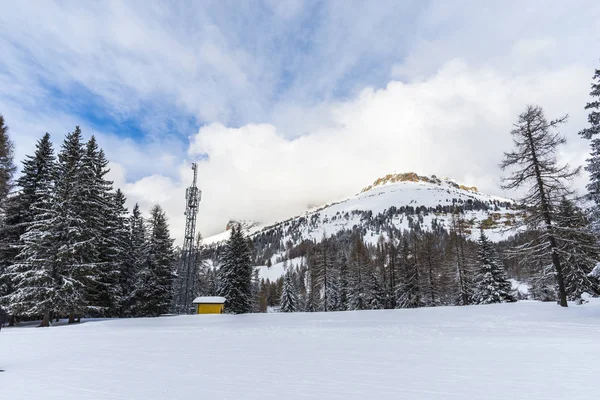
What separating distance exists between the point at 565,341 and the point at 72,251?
88.9 feet

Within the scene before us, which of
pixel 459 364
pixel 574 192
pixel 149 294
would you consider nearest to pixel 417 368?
pixel 459 364

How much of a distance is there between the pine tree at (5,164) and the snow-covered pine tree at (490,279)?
44.2m

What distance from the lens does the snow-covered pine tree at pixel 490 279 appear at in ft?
116

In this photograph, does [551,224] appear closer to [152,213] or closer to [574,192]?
[574,192]

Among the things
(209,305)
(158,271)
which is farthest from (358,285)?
(158,271)

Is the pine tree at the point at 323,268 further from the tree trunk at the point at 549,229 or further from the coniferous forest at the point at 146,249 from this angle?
the tree trunk at the point at 549,229

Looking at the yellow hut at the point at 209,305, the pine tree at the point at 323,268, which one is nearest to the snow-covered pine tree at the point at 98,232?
the yellow hut at the point at 209,305

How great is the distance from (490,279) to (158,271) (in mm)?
36085

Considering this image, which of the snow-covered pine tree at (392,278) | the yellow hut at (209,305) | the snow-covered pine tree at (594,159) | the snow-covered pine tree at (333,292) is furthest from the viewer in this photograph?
the snow-covered pine tree at (333,292)

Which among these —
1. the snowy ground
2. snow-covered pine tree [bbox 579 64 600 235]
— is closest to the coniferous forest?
snow-covered pine tree [bbox 579 64 600 235]

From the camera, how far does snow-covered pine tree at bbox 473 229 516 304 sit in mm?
35312

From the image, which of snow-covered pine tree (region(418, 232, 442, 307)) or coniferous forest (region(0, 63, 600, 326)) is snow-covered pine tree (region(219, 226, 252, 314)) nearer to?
coniferous forest (region(0, 63, 600, 326))

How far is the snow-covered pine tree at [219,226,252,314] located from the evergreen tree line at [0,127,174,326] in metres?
7.07

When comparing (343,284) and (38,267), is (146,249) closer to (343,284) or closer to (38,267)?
(38,267)
